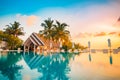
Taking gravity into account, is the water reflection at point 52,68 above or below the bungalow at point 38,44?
below

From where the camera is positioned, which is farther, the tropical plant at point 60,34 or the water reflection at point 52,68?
the tropical plant at point 60,34

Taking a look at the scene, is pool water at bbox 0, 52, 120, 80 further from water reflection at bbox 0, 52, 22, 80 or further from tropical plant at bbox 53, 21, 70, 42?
tropical plant at bbox 53, 21, 70, 42

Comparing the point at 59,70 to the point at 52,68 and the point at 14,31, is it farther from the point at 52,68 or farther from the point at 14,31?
the point at 14,31

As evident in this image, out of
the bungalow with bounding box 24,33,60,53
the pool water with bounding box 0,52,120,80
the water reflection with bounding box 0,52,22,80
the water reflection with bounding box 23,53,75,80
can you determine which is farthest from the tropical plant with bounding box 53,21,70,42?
the water reflection with bounding box 0,52,22,80

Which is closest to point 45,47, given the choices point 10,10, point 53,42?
point 53,42

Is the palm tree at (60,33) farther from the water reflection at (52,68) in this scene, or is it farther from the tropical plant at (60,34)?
the water reflection at (52,68)

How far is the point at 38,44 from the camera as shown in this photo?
13.3 m

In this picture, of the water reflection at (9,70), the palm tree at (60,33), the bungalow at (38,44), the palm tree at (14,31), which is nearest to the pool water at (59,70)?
the water reflection at (9,70)

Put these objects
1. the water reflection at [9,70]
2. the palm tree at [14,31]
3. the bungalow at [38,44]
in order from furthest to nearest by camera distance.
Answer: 1. the palm tree at [14,31]
2. the bungalow at [38,44]
3. the water reflection at [9,70]

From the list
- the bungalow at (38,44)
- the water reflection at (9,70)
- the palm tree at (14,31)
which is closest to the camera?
the water reflection at (9,70)

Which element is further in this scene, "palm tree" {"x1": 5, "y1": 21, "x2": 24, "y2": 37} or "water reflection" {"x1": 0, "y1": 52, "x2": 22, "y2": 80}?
"palm tree" {"x1": 5, "y1": 21, "x2": 24, "y2": 37}

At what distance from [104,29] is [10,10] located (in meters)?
4.43

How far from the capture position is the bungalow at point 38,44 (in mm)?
13211

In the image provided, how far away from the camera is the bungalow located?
13211mm
